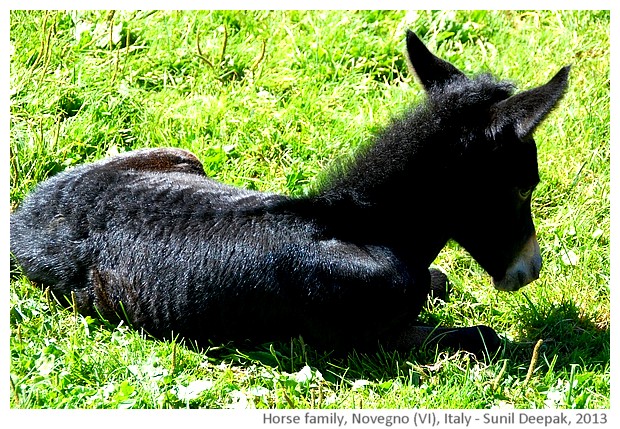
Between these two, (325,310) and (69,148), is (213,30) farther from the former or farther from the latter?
(325,310)

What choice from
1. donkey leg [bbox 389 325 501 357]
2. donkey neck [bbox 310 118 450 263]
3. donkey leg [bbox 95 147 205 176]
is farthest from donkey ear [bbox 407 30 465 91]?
donkey leg [bbox 95 147 205 176]

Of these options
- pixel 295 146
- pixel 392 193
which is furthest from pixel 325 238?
pixel 295 146

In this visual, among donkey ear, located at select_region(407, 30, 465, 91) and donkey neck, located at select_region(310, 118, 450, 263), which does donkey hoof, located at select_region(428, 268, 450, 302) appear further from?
donkey ear, located at select_region(407, 30, 465, 91)

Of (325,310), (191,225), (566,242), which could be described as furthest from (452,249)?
(191,225)

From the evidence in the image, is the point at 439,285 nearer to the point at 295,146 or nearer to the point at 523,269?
the point at 523,269

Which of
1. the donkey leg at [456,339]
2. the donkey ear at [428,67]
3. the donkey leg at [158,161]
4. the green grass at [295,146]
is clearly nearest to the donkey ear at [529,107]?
the donkey ear at [428,67]

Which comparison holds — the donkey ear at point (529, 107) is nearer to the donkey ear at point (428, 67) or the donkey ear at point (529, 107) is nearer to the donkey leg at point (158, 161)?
the donkey ear at point (428, 67)
